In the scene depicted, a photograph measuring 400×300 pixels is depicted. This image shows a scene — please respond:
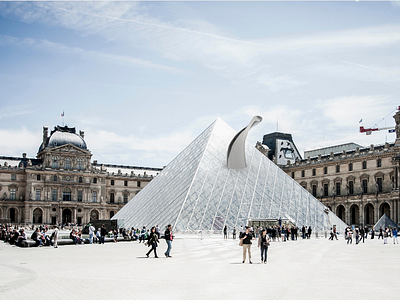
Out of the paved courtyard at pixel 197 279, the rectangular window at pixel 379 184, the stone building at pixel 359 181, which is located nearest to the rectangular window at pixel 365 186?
the stone building at pixel 359 181

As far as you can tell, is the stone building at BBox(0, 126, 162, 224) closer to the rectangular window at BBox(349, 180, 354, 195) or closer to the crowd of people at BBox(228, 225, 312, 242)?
the rectangular window at BBox(349, 180, 354, 195)

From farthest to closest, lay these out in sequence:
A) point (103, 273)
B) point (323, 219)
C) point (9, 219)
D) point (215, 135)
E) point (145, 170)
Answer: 1. point (145, 170)
2. point (9, 219)
3. point (215, 135)
4. point (323, 219)
5. point (103, 273)

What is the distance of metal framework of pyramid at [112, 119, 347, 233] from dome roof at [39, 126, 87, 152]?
44.3 m

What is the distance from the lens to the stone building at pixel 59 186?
74.3 metres

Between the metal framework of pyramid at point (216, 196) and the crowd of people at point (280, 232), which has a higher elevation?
the metal framework of pyramid at point (216, 196)

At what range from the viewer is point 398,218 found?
53031 mm

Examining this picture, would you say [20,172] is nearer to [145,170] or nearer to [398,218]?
[145,170]

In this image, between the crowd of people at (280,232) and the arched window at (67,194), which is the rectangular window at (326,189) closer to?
the crowd of people at (280,232)

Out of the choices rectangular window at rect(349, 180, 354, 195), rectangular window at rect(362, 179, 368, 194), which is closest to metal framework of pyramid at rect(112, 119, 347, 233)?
rectangular window at rect(362, 179, 368, 194)

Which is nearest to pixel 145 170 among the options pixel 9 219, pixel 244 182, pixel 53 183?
pixel 53 183

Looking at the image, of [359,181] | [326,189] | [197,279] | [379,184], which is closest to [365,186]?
[359,181]

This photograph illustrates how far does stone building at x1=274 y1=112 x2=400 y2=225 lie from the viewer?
55434 millimetres

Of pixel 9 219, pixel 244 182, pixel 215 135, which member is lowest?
pixel 9 219

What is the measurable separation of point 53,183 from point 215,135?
46928mm
